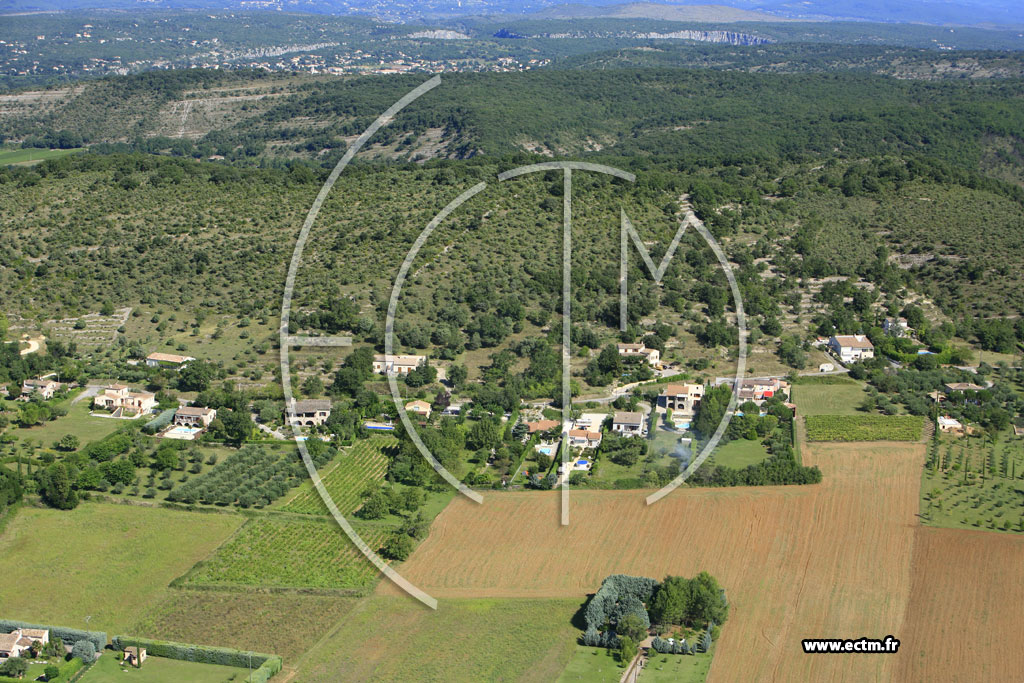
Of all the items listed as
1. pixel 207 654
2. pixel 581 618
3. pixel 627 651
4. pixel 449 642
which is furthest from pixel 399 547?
pixel 627 651

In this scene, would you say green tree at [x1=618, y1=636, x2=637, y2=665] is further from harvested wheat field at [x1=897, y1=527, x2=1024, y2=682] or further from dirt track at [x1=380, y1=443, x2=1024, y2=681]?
harvested wheat field at [x1=897, y1=527, x2=1024, y2=682]

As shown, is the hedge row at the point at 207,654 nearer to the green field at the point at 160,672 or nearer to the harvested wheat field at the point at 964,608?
the green field at the point at 160,672

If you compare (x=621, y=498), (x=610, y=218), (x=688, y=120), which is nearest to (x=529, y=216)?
(x=610, y=218)

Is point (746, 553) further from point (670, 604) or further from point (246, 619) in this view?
point (246, 619)

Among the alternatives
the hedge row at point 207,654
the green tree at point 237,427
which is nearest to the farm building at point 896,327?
the green tree at point 237,427

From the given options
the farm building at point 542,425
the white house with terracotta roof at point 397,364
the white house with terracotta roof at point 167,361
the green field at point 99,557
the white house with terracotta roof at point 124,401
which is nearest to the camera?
the green field at point 99,557

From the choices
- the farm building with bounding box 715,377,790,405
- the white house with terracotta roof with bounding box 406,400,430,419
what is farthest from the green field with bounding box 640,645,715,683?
the farm building with bounding box 715,377,790,405

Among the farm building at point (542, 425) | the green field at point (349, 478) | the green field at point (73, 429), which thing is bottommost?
the green field at point (349, 478)
